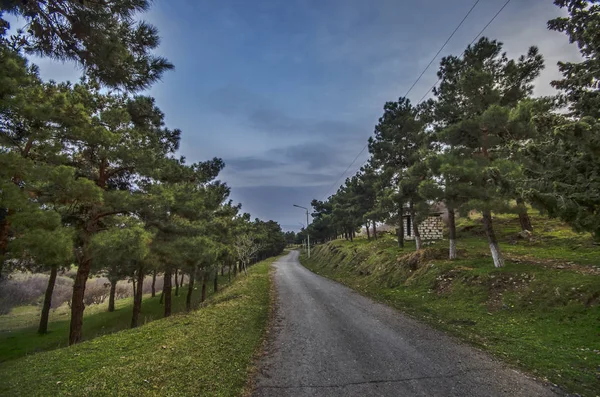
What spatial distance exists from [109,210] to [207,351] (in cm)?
870

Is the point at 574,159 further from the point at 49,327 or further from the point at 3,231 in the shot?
the point at 49,327

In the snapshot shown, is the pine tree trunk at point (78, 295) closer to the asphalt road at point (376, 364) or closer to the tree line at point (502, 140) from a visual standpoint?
the asphalt road at point (376, 364)

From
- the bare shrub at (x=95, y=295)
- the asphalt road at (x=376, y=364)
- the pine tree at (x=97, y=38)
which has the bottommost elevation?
the bare shrub at (x=95, y=295)

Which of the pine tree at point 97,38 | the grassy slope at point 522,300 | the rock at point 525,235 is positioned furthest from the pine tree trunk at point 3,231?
the rock at point 525,235

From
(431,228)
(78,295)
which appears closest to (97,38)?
(78,295)

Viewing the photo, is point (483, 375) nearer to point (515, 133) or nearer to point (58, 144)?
point (515, 133)

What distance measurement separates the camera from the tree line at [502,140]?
23.5 feet

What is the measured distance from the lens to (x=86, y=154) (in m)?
12.7

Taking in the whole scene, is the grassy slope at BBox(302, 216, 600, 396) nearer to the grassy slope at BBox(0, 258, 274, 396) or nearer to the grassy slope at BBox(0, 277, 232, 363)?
the grassy slope at BBox(0, 258, 274, 396)

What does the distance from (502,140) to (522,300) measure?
8141 millimetres

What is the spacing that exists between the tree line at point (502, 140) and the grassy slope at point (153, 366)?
336 inches

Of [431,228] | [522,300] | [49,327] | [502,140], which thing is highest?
[502,140]

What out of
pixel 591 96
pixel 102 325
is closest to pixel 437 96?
pixel 591 96

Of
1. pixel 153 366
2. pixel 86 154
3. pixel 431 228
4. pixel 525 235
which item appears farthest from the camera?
pixel 431 228
